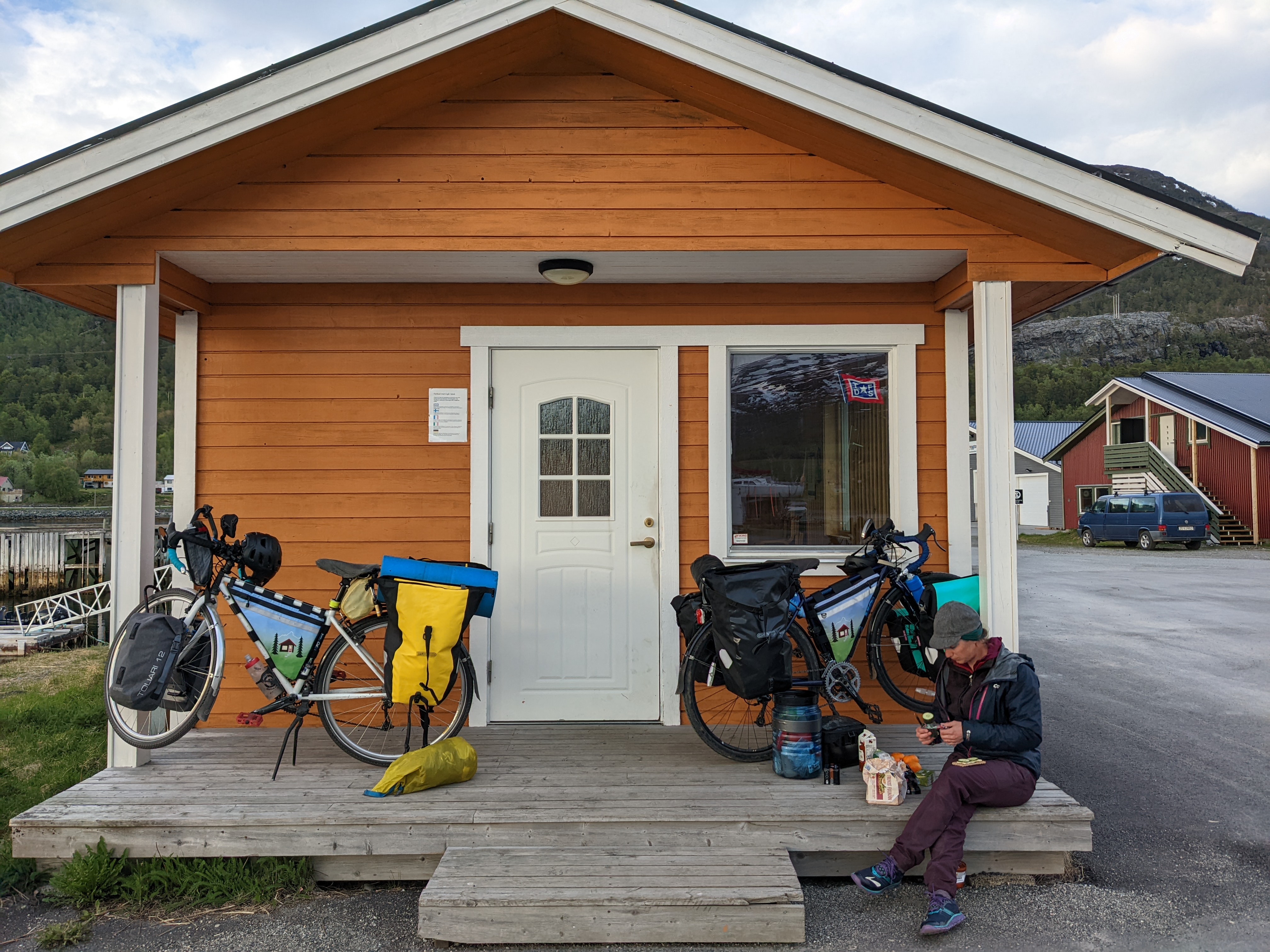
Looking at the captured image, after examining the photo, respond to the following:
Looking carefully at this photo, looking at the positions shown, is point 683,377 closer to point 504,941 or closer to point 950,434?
point 950,434

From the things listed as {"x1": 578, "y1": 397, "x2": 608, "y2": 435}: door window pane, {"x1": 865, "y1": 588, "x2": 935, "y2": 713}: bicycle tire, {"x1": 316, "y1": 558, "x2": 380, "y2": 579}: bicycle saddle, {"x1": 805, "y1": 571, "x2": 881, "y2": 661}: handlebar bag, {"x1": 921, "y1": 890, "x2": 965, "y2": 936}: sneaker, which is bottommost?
{"x1": 921, "y1": 890, "x2": 965, "y2": 936}: sneaker

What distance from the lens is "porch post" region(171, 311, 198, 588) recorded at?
462 cm

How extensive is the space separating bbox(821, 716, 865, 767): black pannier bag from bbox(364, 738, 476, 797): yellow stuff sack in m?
1.51

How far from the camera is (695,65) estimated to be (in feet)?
11.8

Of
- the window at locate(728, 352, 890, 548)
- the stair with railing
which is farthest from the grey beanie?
the stair with railing

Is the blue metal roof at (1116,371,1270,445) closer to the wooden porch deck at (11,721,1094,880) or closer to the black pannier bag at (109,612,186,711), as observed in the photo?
the wooden porch deck at (11,721,1094,880)

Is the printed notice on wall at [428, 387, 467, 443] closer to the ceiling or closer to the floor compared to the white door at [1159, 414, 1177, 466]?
closer to the floor

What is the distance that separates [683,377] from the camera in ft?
15.5

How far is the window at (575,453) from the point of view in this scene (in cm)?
471

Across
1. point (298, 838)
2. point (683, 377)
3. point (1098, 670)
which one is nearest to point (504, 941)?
point (298, 838)

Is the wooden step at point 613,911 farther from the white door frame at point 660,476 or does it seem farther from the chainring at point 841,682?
the white door frame at point 660,476

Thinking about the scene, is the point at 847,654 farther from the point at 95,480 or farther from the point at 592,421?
the point at 95,480

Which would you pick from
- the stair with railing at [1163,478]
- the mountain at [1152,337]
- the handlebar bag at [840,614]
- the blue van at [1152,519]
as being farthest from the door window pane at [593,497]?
the mountain at [1152,337]

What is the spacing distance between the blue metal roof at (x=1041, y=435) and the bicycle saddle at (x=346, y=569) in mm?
34945
